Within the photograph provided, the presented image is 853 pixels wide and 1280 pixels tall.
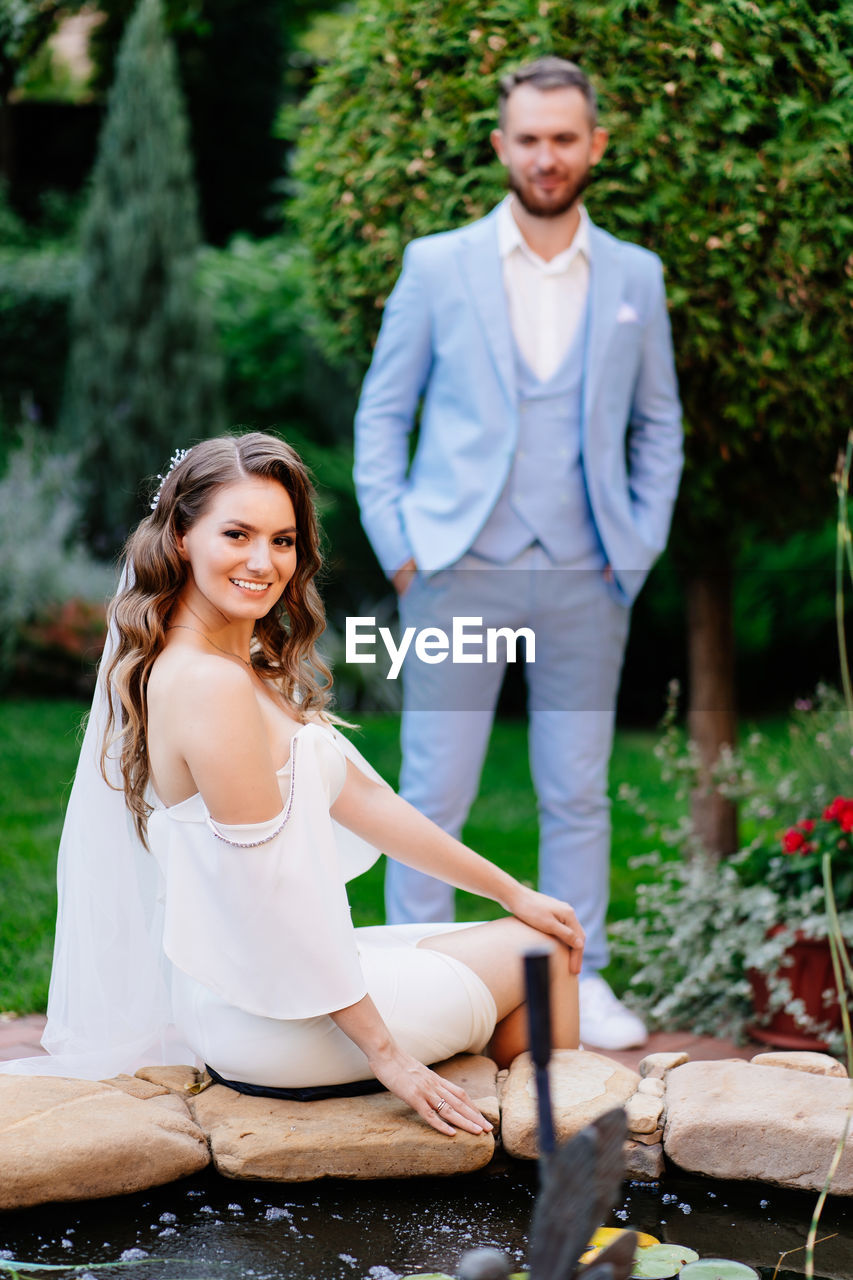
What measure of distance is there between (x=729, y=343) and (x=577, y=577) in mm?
700

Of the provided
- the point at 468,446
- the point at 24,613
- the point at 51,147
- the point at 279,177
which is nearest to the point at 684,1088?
the point at 468,446

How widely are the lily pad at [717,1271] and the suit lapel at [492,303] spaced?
177 cm

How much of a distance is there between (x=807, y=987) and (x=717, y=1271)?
129 centimetres

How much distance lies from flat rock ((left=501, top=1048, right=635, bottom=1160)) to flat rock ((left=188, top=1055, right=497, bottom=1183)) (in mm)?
64

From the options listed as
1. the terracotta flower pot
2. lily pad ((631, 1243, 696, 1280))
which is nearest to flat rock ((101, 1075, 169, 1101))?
lily pad ((631, 1243, 696, 1280))

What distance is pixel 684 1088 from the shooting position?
215cm

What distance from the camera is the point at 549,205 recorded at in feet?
9.42

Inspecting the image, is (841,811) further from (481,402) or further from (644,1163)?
(481,402)

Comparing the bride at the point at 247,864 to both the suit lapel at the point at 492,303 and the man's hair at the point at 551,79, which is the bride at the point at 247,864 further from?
the man's hair at the point at 551,79

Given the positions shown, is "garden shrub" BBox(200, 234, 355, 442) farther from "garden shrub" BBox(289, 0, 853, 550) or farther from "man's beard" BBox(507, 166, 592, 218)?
"man's beard" BBox(507, 166, 592, 218)

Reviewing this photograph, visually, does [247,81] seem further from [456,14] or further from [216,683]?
[216,683]

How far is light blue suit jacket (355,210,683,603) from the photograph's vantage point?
295 centimetres

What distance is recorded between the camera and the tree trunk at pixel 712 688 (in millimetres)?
3900

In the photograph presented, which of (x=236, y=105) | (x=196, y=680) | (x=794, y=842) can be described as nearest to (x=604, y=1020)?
(x=794, y=842)
